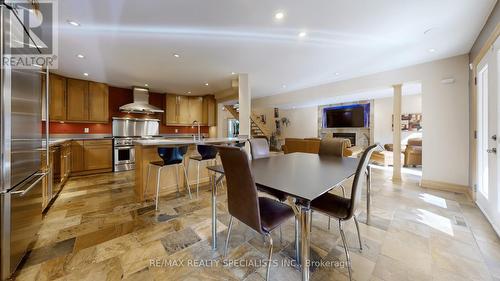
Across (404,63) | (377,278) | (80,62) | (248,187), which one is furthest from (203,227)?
(404,63)

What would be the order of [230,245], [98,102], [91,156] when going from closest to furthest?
[230,245], [91,156], [98,102]

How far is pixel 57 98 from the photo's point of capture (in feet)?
13.5

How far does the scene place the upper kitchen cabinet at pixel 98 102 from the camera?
463 cm

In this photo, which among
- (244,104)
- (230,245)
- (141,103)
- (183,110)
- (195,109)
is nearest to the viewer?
(230,245)

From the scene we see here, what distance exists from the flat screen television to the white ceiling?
4.24 m

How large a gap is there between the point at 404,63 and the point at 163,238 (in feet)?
16.6

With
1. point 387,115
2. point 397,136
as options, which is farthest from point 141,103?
point 387,115

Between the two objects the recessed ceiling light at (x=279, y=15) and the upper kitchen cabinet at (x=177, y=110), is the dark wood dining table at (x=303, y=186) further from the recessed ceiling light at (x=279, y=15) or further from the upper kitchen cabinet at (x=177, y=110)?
the upper kitchen cabinet at (x=177, y=110)

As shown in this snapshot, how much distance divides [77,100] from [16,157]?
419 cm

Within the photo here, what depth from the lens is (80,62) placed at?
341 cm

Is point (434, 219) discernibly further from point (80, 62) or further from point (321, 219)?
point (80, 62)

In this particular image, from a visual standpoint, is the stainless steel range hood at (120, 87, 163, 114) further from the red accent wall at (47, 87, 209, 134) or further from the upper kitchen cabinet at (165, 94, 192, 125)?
the upper kitchen cabinet at (165, 94, 192, 125)

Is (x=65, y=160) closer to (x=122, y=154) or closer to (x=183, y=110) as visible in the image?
(x=122, y=154)

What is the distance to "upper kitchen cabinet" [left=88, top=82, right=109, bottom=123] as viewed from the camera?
15.2 feet
